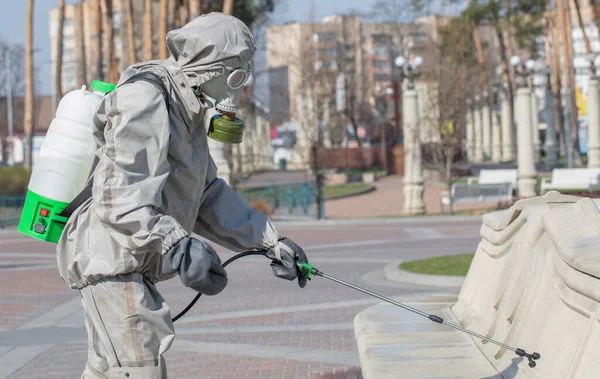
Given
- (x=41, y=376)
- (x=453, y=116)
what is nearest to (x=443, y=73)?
(x=453, y=116)

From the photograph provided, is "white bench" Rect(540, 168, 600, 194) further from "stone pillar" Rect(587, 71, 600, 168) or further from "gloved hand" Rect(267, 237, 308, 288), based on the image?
"gloved hand" Rect(267, 237, 308, 288)

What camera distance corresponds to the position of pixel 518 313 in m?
4.84

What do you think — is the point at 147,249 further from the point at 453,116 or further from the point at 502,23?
the point at 502,23

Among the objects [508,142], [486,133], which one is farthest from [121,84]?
[486,133]

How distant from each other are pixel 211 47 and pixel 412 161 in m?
22.7

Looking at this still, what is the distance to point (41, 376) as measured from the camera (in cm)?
718

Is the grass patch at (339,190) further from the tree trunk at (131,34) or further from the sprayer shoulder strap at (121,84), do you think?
the sprayer shoulder strap at (121,84)

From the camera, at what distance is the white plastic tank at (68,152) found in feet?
13.8

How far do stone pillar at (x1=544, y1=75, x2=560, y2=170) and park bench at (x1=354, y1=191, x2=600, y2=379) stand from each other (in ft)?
150

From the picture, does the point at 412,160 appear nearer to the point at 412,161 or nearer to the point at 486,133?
the point at 412,161

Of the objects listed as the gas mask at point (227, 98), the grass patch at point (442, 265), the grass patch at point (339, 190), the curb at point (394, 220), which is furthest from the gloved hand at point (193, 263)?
the grass patch at point (339, 190)

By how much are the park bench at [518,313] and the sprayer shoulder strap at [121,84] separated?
1647 millimetres

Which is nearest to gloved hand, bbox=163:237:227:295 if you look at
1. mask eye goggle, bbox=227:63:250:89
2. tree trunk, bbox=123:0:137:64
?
mask eye goggle, bbox=227:63:250:89

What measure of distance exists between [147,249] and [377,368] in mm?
1661
